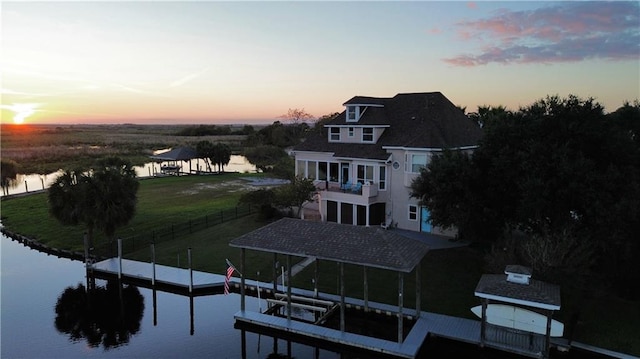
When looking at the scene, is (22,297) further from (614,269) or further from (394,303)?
(614,269)

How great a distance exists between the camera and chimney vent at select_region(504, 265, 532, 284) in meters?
15.5

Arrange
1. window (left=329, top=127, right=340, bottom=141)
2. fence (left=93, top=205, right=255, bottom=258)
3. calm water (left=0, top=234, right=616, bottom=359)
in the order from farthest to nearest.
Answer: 1. window (left=329, top=127, right=340, bottom=141)
2. fence (left=93, top=205, right=255, bottom=258)
3. calm water (left=0, top=234, right=616, bottom=359)

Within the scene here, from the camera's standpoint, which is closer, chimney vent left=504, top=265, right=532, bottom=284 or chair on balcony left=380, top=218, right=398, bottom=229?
chimney vent left=504, top=265, right=532, bottom=284

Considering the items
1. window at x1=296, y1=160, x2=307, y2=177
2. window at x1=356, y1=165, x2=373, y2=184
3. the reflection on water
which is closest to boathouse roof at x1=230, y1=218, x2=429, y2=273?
the reflection on water

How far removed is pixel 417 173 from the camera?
94.9ft

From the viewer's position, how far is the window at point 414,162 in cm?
2886

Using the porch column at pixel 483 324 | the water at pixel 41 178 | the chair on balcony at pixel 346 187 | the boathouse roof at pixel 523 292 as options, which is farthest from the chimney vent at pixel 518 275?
the water at pixel 41 178

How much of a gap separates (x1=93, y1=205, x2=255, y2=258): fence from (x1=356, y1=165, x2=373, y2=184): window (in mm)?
9665

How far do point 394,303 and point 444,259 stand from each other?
20.7ft

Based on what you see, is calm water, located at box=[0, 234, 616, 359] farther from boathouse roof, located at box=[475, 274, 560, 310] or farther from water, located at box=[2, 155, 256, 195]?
water, located at box=[2, 155, 256, 195]

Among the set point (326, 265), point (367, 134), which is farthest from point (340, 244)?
point (367, 134)

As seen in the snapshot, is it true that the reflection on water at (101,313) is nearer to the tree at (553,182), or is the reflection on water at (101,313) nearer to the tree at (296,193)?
the tree at (296,193)

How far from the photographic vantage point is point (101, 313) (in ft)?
67.4

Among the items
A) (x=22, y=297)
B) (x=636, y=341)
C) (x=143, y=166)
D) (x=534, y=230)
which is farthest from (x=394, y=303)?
(x=143, y=166)
